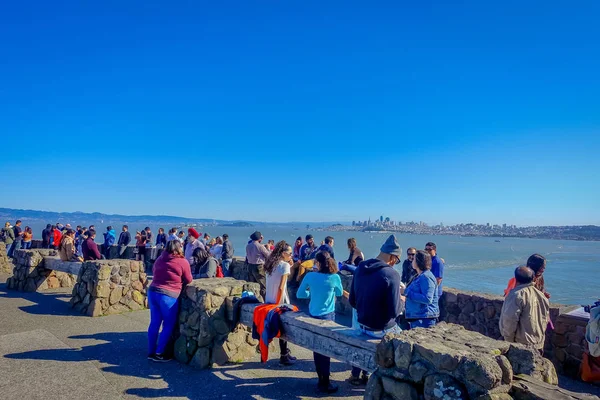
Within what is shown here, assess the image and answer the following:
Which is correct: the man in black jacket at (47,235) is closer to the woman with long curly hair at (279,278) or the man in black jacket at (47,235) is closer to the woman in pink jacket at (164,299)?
the woman in pink jacket at (164,299)

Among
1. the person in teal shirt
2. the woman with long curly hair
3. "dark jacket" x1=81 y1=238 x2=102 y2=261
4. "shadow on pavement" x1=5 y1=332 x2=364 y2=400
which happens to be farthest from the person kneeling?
"dark jacket" x1=81 y1=238 x2=102 y2=261

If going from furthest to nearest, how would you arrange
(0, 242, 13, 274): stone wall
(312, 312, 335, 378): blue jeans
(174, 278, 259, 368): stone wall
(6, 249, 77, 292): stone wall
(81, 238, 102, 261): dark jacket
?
(0, 242, 13, 274): stone wall, (6, 249, 77, 292): stone wall, (81, 238, 102, 261): dark jacket, (174, 278, 259, 368): stone wall, (312, 312, 335, 378): blue jeans

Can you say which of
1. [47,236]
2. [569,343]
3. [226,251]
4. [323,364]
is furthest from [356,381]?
[47,236]

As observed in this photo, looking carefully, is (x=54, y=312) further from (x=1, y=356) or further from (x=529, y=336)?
(x=529, y=336)

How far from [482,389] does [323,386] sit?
2.26 metres

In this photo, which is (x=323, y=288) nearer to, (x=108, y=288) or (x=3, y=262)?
(x=108, y=288)

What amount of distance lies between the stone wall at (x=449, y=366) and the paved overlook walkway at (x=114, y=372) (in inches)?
60.0

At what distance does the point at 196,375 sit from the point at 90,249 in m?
5.46

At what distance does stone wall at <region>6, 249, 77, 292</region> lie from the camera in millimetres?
9328

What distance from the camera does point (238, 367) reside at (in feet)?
16.1

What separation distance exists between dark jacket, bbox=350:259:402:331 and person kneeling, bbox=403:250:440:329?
878 mm

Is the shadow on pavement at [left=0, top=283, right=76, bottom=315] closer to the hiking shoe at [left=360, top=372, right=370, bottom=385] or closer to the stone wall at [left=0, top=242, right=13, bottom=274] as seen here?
the stone wall at [left=0, top=242, right=13, bottom=274]

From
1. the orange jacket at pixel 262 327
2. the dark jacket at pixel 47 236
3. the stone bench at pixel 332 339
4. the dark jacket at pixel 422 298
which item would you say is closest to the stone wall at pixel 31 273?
the dark jacket at pixel 47 236

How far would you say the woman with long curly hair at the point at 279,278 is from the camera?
4941 mm
